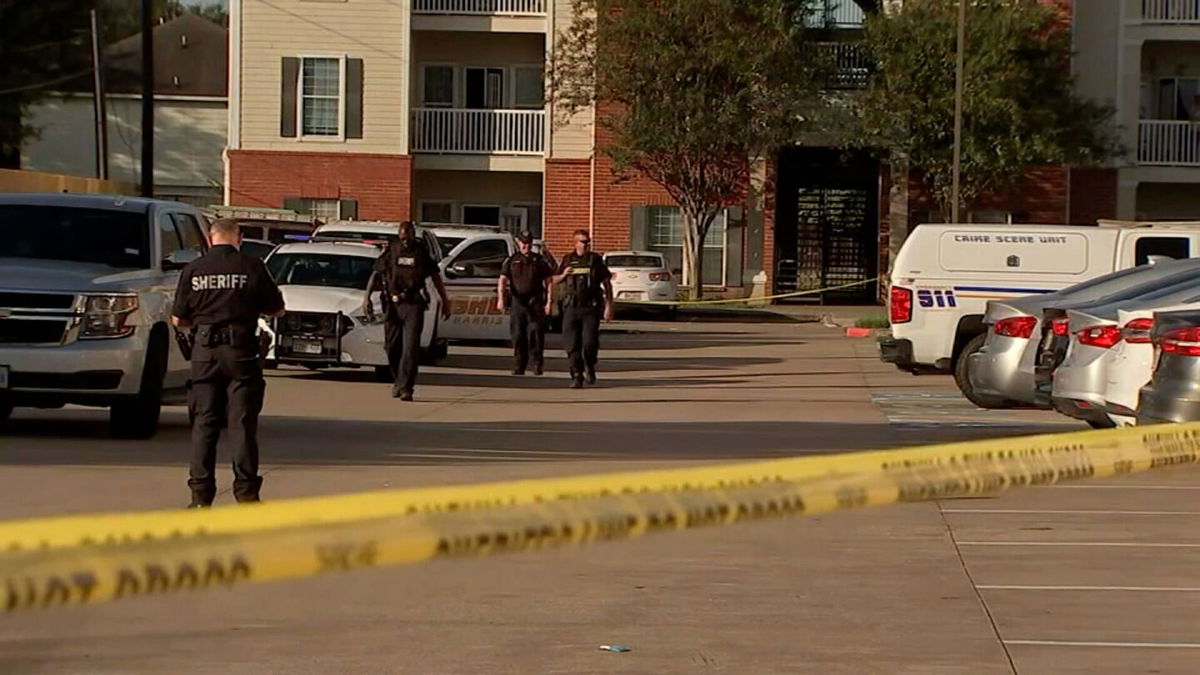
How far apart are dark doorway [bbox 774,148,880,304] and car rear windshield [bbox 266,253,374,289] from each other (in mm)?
25186

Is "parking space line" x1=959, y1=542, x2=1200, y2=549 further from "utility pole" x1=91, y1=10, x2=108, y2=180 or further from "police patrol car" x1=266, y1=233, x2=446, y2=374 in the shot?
"utility pole" x1=91, y1=10, x2=108, y2=180

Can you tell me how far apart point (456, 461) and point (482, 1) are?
33581 millimetres

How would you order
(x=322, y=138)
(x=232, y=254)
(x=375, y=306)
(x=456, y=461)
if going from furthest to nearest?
1. (x=322, y=138)
2. (x=375, y=306)
3. (x=456, y=461)
4. (x=232, y=254)

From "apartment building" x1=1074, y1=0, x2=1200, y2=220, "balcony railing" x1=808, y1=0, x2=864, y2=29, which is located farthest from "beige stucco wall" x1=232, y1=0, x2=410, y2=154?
"apartment building" x1=1074, y1=0, x2=1200, y2=220

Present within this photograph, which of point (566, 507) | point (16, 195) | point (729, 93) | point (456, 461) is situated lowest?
point (456, 461)

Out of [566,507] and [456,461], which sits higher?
[566,507]

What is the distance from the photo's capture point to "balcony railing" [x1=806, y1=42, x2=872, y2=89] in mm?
45969

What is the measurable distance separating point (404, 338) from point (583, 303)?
3161 millimetres

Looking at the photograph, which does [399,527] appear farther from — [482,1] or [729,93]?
[482,1]

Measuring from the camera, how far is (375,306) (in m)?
22.6

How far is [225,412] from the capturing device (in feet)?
36.8

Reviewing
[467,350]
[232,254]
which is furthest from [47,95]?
[232,254]

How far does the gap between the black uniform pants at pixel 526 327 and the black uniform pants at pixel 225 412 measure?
45.6 ft

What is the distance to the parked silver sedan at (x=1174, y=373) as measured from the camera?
488 inches
